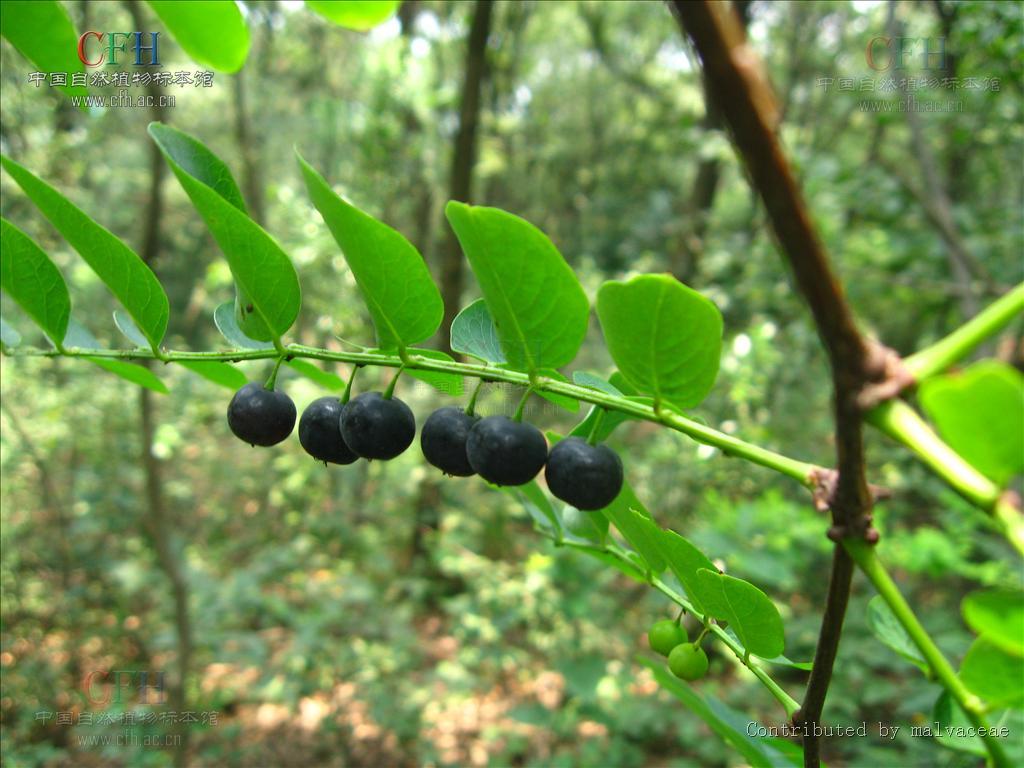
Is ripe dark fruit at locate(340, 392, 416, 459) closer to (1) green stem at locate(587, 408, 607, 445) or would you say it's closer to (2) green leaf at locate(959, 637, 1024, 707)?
(1) green stem at locate(587, 408, 607, 445)

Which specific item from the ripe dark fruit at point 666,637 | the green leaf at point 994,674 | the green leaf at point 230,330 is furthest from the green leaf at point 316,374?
the green leaf at point 994,674

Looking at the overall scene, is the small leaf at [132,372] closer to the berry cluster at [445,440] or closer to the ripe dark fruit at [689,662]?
the berry cluster at [445,440]

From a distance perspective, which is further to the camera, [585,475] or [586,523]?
[586,523]

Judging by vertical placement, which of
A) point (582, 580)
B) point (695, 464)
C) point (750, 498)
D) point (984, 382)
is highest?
point (984, 382)

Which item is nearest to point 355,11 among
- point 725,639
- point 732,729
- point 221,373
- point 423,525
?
point 221,373

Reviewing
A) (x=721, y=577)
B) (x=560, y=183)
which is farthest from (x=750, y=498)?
(x=560, y=183)

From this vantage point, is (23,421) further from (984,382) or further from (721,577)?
(984,382)

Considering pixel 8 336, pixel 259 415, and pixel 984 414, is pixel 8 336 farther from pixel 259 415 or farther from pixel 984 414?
pixel 984 414
